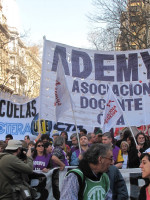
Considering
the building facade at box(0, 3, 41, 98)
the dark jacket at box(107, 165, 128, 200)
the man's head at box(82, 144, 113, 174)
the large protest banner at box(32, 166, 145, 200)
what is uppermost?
the building facade at box(0, 3, 41, 98)

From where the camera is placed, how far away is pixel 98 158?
10.7ft

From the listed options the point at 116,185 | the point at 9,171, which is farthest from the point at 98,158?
the point at 9,171

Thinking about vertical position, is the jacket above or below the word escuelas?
below

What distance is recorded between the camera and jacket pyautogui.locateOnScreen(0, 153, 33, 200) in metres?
4.58

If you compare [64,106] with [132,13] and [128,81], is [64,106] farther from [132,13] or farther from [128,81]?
[132,13]

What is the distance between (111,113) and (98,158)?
3.80 metres

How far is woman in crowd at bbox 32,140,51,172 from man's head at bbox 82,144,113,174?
2860 millimetres

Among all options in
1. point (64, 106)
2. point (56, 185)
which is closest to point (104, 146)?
point (56, 185)

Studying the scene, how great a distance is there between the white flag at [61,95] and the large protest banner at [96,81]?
0.24m

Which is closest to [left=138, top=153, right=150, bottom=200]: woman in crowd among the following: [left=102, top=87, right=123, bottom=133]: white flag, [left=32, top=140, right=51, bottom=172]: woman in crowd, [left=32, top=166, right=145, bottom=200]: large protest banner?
[left=32, top=166, right=145, bottom=200]: large protest banner

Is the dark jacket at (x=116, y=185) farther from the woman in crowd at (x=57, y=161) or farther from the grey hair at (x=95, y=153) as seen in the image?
the woman in crowd at (x=57, y=161)

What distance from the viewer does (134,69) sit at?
8305 mm

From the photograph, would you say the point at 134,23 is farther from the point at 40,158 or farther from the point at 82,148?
the point at 40,158

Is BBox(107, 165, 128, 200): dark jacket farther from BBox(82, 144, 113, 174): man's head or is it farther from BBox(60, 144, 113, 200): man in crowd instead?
BBox(82, 144, 113, 174): man's head
